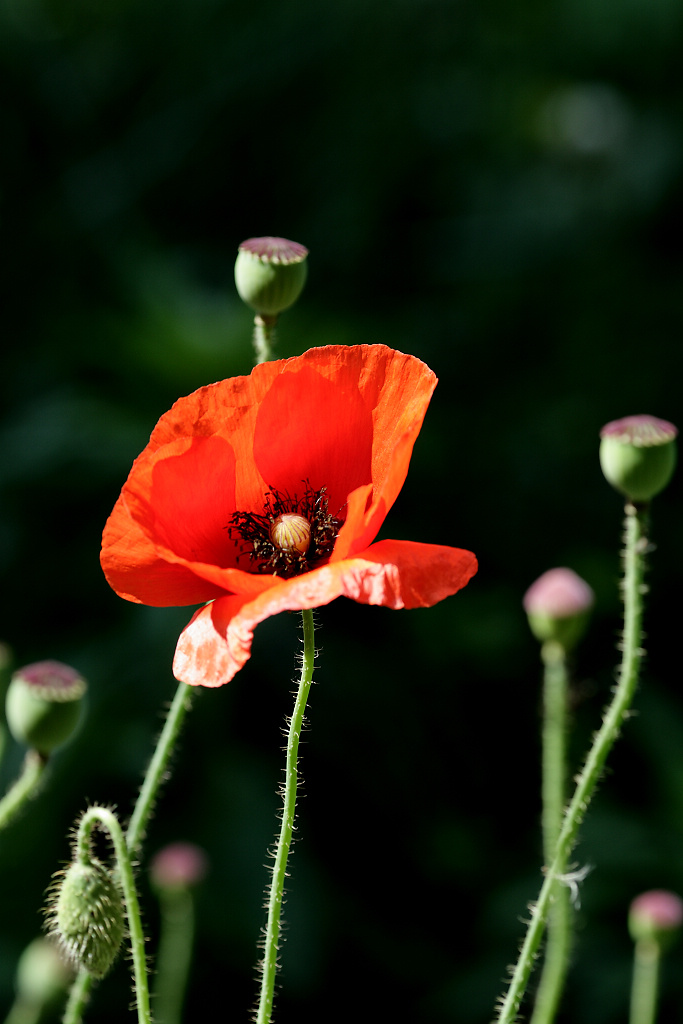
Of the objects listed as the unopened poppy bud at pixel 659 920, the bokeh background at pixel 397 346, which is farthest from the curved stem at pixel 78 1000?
the bokeh background at pixel 397 346

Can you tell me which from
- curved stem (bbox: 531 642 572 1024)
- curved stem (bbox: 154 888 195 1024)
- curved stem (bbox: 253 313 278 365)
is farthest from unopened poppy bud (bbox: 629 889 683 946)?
curved stem (bbox: 253 313 278 365)

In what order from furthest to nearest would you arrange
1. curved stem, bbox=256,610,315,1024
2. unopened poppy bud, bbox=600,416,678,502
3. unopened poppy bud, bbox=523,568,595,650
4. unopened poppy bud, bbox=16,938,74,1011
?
unopened poppy bud, bbox=16,938,74,1011, unopened poppy bud, bbox=523,568,595,650, unopened poppy bud, bbox=600,416,678,502, curved stem, bbox=256,610,315,1024

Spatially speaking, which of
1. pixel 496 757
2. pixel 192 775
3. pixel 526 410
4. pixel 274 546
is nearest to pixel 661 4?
pixel 526 410

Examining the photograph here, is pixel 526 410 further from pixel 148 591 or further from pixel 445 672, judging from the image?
pixel 148 591

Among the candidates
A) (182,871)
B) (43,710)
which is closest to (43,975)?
(182,871)

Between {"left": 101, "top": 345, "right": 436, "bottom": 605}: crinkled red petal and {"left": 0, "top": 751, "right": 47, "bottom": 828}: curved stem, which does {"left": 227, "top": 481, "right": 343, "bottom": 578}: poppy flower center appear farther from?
{"left": 0, "top": 751, "right": 47, "bottom": 828}: curved stem
